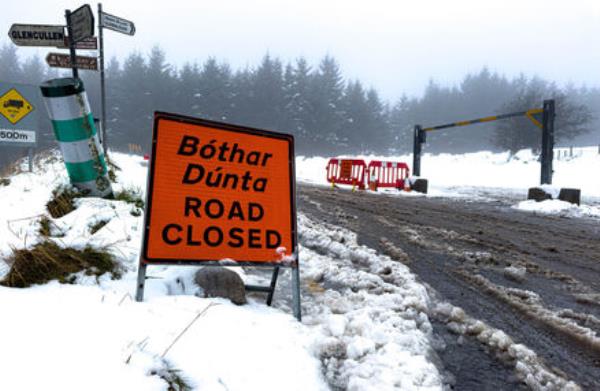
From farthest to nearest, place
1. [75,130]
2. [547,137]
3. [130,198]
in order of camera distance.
Result: 1. [547,137]
2. [130,198]
3. [75,130]

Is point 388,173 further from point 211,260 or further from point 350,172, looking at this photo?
point 211,260

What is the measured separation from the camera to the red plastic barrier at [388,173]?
14.5 m

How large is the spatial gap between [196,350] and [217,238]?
0.80 m

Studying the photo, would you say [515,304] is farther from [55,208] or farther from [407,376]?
[55,208]

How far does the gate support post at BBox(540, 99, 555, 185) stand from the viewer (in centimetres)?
1089

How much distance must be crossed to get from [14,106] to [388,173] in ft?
39.1

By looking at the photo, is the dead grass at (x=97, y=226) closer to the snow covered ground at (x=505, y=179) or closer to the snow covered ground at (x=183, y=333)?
the snow covered ground at (x=183, y=333)

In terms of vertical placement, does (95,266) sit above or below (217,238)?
below

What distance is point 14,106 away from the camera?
608cm

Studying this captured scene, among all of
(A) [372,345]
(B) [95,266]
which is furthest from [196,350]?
(B) [95,266]

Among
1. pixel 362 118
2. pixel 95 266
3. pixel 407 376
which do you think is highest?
pixel 362 118

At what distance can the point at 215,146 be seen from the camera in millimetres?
2598

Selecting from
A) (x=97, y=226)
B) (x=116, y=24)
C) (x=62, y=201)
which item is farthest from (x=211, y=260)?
(x=116, y=24)

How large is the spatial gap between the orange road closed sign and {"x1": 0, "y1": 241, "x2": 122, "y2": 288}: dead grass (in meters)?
0.58
